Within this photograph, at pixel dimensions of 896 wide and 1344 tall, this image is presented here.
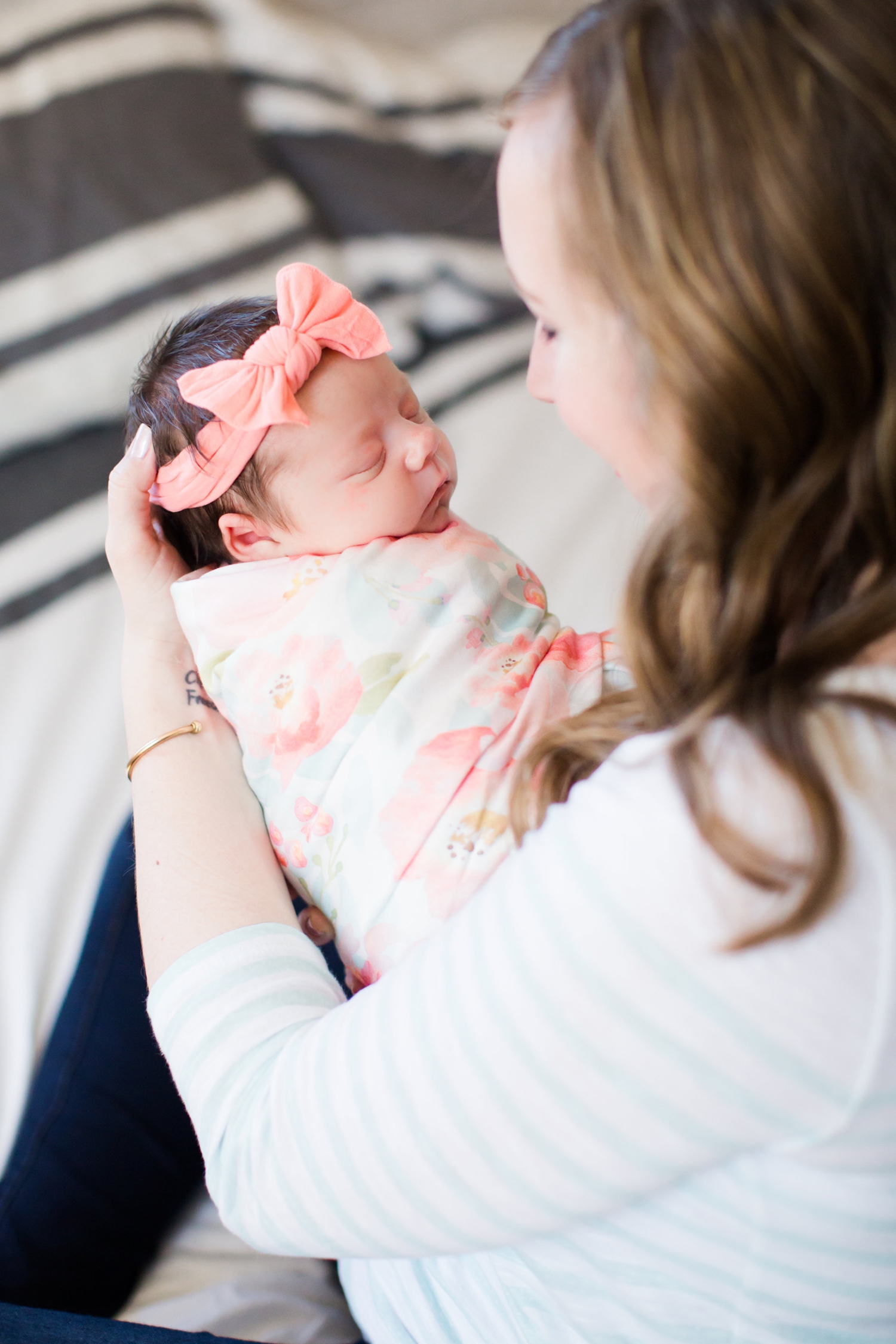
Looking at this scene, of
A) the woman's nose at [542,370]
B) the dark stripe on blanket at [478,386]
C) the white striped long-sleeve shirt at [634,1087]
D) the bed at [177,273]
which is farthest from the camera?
the dark stripe on blanket at [478,386]

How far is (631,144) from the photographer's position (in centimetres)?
51

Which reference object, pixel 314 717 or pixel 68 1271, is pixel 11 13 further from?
pixel 68 1271

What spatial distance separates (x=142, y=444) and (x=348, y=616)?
0.26 meters

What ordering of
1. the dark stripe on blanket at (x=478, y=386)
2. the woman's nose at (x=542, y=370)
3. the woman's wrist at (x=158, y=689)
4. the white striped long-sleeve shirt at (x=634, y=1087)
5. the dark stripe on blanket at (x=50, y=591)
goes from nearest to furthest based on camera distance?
the white striped long-sleeve shirt at (x=634, y=1087) < the woman's nose at (x=542, y=370) < the woman's wrist at (x=158, y=689) < the dark stripe on blanket at (x=50, y=591) < the dark stripe on blanket at (x=478, y=386)

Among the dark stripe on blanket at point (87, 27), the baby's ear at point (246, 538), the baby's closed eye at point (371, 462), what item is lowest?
the baby's ear at point (246, 538)

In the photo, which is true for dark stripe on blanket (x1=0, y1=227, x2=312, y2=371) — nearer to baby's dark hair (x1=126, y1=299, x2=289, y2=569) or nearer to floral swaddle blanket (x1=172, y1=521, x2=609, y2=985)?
baby's dark hair (x1=126, y1=299, x2=289, y2=569)

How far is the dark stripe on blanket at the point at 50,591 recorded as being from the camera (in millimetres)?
1546

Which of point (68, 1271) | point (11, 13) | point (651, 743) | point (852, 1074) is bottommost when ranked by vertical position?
point (68, 1271)

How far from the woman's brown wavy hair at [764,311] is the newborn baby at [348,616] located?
0.30m

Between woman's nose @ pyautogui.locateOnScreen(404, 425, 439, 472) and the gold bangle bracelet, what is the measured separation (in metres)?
0.31

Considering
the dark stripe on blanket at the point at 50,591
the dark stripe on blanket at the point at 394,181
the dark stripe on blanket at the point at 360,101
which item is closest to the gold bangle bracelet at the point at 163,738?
the dark stripe on blanket at the point at 50,591

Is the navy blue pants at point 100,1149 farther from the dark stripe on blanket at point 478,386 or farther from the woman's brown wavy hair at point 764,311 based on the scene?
the dark stripe on blanket at point 478,386

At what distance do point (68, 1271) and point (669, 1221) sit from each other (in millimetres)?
699

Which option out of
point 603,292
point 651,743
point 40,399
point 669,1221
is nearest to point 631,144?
point 603,292
